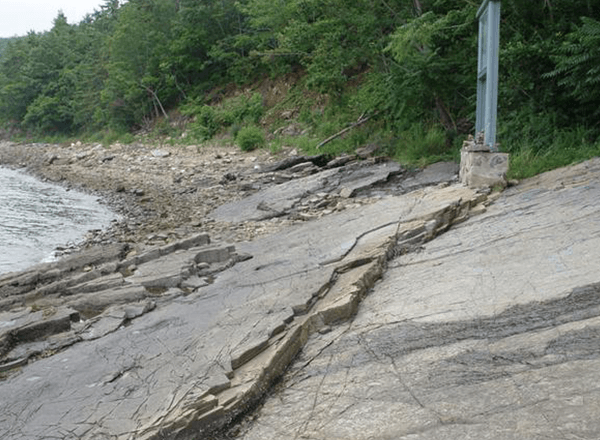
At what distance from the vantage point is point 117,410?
408 centimetres

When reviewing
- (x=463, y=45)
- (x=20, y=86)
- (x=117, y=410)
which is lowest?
(x=117, y=410)

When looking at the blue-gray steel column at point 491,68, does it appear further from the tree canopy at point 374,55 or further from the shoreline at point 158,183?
the shoreline at point 158,183

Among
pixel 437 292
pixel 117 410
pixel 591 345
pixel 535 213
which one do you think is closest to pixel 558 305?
pixel 591 345

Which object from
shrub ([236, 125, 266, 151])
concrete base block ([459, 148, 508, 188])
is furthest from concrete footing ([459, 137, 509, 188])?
shrub ([236, 125, 266, 151])

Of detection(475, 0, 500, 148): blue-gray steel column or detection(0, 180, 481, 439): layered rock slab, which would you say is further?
detection(475, 0, 500, 148): blue-gray steel column

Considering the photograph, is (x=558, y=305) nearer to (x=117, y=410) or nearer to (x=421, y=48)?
(x=117, y=410)

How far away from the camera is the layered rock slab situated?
3.97 meters

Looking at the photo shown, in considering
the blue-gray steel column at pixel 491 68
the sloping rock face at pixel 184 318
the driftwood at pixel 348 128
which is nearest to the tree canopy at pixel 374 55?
the driftwood at pixel 348 128

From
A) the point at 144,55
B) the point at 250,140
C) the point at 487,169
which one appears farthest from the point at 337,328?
the point at 144,55

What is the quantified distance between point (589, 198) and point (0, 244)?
36.4 feet

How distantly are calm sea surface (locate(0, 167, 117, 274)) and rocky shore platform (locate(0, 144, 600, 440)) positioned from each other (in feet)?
8.53

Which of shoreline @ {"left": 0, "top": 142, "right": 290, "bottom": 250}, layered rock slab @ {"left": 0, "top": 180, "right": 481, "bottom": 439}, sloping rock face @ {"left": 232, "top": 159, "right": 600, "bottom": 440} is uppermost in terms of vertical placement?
shoreline @ {"left": 0, "top": 142, "right": 290, "bottom": 250}

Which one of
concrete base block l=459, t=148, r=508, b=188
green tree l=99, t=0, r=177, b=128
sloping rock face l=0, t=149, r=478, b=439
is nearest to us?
sloping rock face l=0, t=149, r=478, b=439

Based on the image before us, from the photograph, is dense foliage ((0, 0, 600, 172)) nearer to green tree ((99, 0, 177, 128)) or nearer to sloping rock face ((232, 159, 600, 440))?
green tree ((99, 0, 177, 128))
